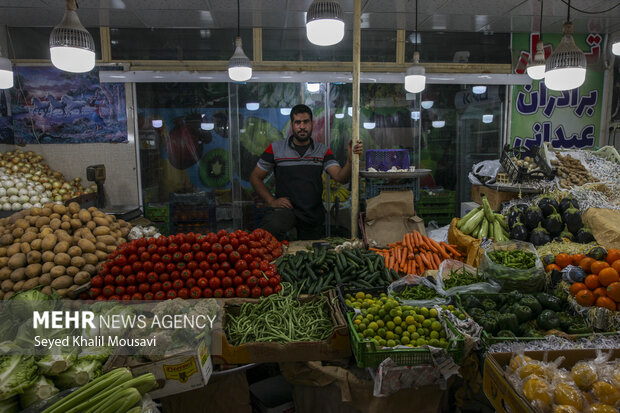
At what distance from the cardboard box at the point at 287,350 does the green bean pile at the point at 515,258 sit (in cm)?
148

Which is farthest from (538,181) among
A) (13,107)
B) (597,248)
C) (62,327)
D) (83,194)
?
(13,107)

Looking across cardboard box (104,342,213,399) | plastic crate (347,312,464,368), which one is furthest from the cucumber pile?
cardboard box (104,342,213,399)

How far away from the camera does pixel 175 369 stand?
2357mm

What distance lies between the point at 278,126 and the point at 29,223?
484 cm

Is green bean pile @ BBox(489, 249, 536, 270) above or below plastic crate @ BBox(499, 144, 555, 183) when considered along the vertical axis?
below

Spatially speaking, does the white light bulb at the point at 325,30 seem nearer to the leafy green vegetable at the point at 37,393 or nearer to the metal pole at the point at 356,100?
the metal pole at the point at 356,100

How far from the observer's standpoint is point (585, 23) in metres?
Result: 7.24

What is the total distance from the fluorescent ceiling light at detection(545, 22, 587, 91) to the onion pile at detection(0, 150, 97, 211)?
6.67m

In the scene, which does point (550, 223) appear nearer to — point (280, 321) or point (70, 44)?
point (280, 321)

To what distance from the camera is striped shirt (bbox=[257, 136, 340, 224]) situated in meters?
5.81

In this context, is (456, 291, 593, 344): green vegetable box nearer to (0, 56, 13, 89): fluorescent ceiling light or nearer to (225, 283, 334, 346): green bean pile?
(225, 283, 334, 346): green bean pile

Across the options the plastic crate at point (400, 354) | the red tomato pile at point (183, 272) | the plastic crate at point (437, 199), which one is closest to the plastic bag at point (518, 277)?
the plastic crate at point (400, 354)

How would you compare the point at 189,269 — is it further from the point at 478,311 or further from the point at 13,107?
the point at 13,107

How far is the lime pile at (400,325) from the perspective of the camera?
2.43 m
